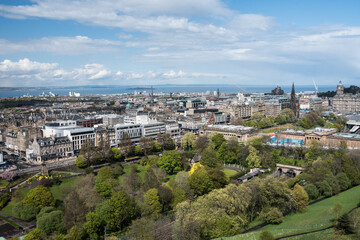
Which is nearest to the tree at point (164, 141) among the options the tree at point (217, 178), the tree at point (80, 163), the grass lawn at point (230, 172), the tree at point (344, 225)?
the grass lawn at point (230, 172)

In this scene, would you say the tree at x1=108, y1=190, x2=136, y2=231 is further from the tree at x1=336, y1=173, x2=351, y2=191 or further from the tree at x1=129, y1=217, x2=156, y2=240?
the tree at x1=336, y1=173, x2=351, y2=191

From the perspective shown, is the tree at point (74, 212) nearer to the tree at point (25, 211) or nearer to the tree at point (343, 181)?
the tree at point (25, 211)

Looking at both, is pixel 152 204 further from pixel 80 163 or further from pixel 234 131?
pixel 234 131

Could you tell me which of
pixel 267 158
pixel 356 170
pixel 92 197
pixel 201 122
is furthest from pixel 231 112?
pixel 92 197

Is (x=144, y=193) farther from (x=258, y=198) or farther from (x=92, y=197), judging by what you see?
(x=258, y=198)

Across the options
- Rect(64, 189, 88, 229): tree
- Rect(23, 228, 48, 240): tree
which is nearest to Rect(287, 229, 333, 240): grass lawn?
Rect(64, 189, 88, 229): tree

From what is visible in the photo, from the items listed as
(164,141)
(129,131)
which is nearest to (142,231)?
(164,141)
